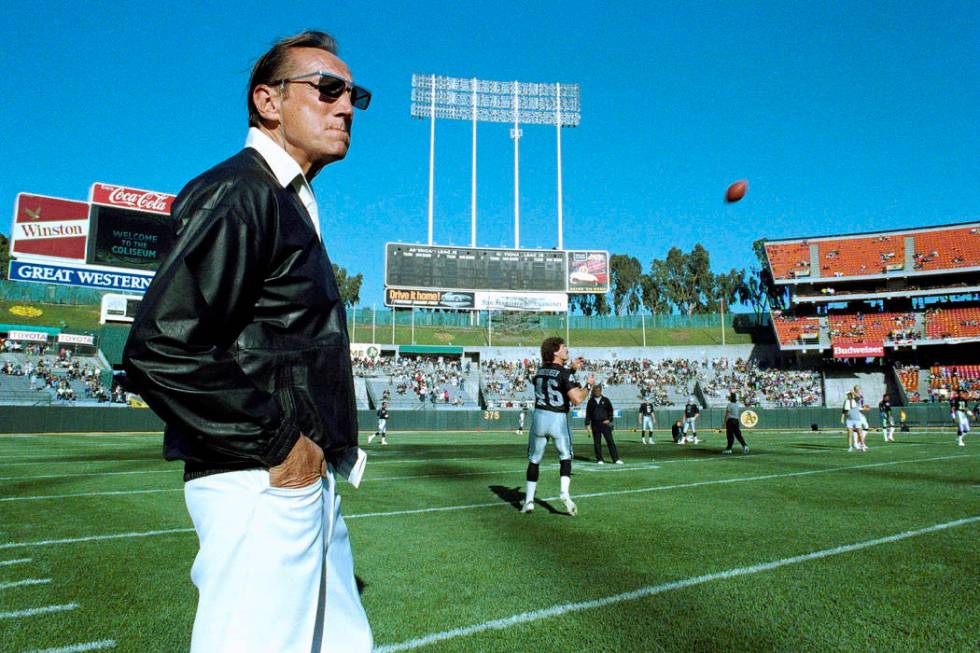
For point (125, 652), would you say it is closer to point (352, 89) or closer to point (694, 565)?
point (352, 89)

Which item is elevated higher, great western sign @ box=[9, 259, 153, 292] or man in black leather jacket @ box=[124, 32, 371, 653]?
great western sign @ box=[9, 259, 153, 292]

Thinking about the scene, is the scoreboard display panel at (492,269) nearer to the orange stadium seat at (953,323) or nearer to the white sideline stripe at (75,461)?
the orange stadium seat at (953,323)

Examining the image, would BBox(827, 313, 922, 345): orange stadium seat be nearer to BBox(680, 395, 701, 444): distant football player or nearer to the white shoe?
BBox(680, 395, 701, 444): distant football player

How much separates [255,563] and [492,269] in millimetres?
47515

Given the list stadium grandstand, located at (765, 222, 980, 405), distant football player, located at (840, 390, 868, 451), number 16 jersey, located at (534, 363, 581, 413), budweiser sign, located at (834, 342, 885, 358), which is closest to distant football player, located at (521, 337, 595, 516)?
number 16 jersey, located at (534, 363, 581, 413)

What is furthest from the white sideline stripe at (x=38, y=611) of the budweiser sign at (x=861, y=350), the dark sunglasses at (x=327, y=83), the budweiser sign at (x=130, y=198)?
the budweiser sign at (x=861, y=350)

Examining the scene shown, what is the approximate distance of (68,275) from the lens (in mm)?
33938

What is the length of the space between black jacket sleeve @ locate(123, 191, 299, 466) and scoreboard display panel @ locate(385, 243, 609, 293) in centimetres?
4593

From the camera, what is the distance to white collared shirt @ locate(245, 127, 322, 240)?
1.86 metres

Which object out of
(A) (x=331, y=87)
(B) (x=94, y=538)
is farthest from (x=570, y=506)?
(A) (x=331, y=87)

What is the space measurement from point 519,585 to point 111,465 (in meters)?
12.0

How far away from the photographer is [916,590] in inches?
185

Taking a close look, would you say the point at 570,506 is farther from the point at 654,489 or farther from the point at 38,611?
the point at 38,611

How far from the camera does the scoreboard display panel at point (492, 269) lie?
47.6 m
